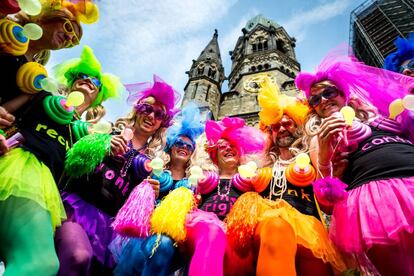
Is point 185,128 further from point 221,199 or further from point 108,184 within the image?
point 108,184

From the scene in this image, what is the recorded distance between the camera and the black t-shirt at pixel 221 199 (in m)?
2.71

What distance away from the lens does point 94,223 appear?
95.7 inches

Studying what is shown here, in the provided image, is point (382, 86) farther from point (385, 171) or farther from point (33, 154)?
point (33, 154)

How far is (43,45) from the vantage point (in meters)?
2.52

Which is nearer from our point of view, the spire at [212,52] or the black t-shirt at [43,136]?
the black t-shirt at [43,136]

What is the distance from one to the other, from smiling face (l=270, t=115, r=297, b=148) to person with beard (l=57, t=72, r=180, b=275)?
133 centimetres

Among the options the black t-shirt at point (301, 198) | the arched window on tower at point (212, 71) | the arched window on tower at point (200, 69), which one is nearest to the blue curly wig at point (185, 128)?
Result: the black t-shirt at point (301, 198)

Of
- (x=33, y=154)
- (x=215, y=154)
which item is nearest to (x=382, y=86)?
(x=215, y=154)

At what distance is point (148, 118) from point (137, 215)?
1.31 m

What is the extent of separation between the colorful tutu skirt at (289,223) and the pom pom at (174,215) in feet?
1.21

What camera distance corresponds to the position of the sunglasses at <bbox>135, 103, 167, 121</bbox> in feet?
10.7

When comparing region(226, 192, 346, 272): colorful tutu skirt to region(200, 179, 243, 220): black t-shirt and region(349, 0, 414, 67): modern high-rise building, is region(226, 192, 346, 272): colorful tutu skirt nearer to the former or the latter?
region(200, 179, 243, 220): black t-shirt

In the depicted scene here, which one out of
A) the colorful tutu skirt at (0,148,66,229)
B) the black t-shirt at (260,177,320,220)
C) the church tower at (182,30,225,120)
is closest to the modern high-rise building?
the church tower at (182,30,225,120)

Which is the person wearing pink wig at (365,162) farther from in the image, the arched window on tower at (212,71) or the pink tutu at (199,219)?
the arched window on tower at (212,71)
